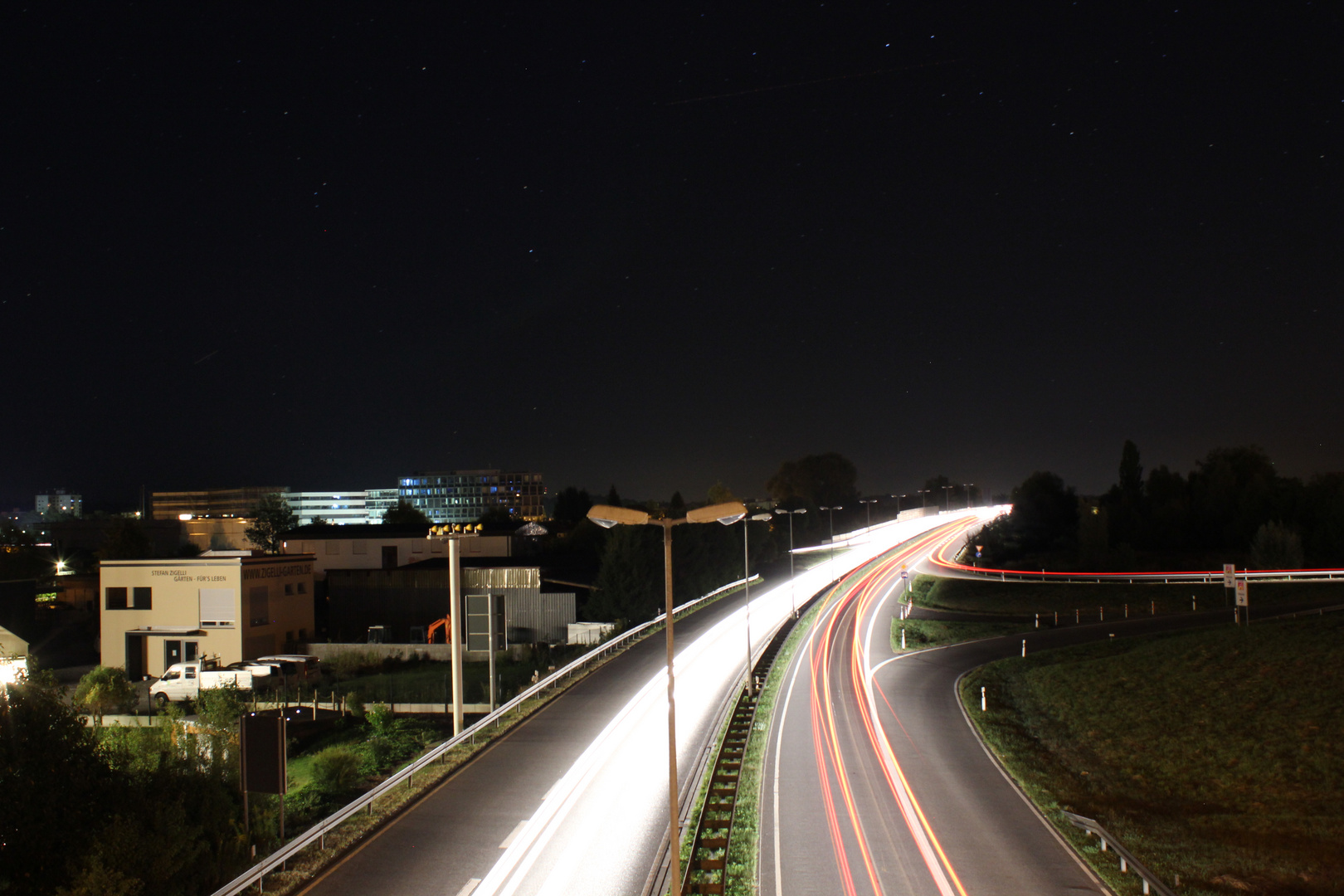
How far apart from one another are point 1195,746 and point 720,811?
56.3 feet

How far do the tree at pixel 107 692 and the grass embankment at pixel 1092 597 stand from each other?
134 feet

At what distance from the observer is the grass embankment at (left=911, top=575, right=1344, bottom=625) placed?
45781 mm


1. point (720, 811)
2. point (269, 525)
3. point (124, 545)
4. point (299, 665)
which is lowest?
point (299, 665)

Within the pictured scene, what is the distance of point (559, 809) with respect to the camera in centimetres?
1622

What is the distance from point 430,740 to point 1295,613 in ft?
129

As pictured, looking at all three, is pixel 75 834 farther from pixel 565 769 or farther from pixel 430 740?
pixel 430 740

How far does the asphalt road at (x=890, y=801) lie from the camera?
46.3ft

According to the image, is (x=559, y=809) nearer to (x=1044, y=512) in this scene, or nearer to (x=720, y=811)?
(x=720, y=811)

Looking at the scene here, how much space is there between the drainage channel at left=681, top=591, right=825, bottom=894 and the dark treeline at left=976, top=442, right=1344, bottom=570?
46.7 metres

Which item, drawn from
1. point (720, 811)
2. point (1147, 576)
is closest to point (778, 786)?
point (720, 811)

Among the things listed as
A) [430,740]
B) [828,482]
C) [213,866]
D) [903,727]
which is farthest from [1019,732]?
[828,482]

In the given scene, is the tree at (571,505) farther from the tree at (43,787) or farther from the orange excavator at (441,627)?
the tree at (43,787)

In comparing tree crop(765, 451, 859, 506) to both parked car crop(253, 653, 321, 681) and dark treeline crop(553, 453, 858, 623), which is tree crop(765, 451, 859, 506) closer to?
dark treeline crop(553, 453, 858, 623)

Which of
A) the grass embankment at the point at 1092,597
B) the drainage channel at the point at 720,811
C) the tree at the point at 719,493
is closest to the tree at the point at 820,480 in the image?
the tree at the point at 719,493
